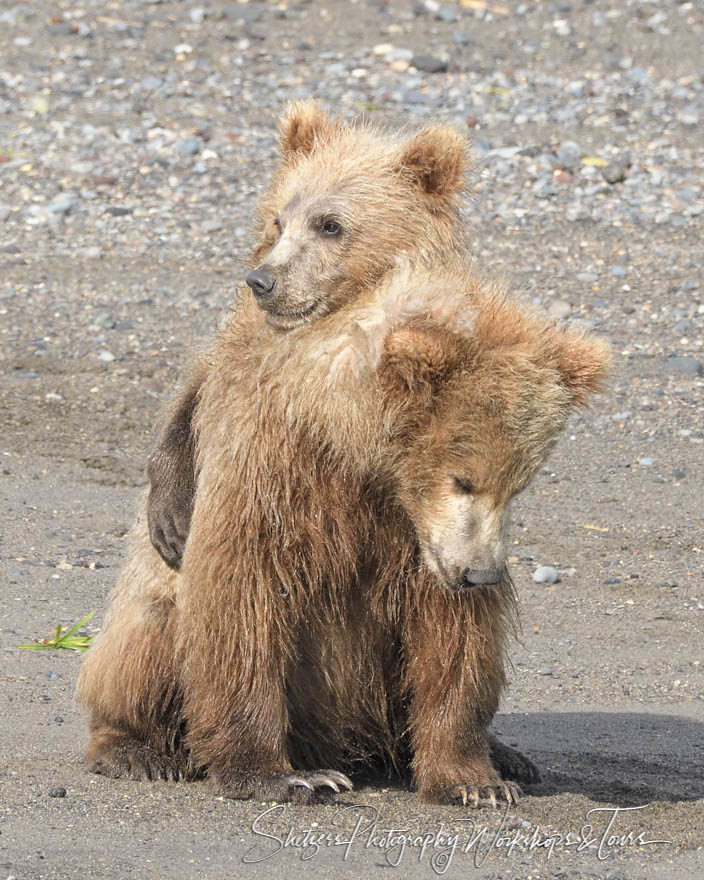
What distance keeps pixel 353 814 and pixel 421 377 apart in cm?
153

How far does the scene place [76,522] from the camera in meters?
8.90

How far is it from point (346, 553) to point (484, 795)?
1.02 meters

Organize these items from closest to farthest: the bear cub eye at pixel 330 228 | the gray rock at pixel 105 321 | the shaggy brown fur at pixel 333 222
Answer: the shaggy brown fur at pixel 333 222 < the bear cub eye at pixel 330 228 < the gray rock at pixel 105 321

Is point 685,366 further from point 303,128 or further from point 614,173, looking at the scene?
point 303,128

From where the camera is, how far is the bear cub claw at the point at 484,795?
17.1 feet

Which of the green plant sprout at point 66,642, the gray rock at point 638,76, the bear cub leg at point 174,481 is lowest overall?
the green plant sprout at point 66,642

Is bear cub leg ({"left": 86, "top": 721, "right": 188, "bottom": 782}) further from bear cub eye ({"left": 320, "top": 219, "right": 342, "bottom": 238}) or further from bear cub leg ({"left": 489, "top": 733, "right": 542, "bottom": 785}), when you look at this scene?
bear cub eye ({"left": 320, "top": 219, "right": 342, "bottom": 238})

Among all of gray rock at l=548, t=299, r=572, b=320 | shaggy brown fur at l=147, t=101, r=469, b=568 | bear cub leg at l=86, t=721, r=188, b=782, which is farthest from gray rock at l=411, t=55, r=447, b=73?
bear cub leg at l=86, t=721, r=188, b=782

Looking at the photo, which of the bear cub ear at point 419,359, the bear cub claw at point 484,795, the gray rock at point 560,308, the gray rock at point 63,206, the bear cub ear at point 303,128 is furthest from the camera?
the gray rock at point 63,206

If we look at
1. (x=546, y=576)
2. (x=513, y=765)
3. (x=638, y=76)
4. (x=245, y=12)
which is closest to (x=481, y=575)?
(x=513, y=765)

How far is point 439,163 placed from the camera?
616 centimetres

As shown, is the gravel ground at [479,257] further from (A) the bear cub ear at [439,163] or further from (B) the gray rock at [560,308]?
(A) the bear cub ear at [439,163]

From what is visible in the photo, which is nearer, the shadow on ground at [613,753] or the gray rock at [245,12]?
the shadow on ground at [613,753]

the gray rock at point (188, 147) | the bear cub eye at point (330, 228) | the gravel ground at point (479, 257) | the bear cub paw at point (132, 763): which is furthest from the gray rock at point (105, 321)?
the bear cub paw at point (132, 763)
